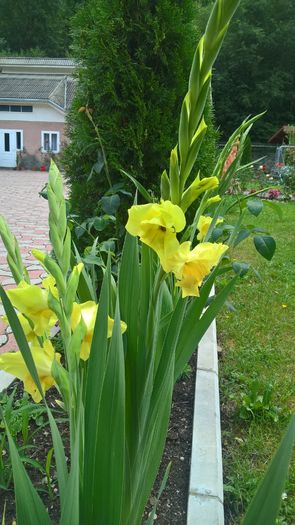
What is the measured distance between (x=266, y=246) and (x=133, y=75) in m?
1.09

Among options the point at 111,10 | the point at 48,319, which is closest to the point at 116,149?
the point at 111,10

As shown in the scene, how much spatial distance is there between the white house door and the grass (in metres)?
21.4

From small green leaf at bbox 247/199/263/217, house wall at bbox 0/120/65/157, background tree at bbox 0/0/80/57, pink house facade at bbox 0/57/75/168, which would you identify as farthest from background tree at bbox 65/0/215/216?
background tree at bbox 0/0/80/57

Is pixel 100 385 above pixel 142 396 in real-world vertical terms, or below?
above

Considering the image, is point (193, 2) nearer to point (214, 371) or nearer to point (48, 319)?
point (214, 371)

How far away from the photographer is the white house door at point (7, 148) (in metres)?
23.3

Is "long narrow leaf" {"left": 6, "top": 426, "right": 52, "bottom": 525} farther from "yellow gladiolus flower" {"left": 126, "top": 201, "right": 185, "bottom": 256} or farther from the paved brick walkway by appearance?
the paved brick walkway

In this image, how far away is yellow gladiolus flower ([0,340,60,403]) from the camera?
0.72m

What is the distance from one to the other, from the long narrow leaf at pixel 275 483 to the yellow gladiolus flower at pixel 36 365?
→ 36 cm

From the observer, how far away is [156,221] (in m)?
0.63

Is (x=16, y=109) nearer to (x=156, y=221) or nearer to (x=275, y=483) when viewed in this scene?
(x=156, y=221)

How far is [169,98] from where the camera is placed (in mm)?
2191

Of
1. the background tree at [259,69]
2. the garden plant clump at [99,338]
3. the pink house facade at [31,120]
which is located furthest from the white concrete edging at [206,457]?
the background tree at [259,69]

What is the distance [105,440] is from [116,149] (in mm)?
1765
